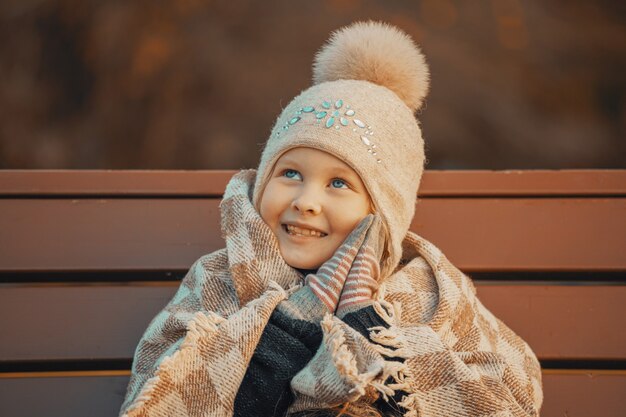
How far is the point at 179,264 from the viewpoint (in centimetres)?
183

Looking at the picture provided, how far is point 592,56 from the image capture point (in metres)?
2.74

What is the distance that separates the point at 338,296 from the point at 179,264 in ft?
1.85

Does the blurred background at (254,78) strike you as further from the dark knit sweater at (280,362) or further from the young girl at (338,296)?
the dark knit sweater at (280,362)

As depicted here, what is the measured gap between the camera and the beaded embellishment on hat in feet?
4.99

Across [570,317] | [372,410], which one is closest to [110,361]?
[372,410]

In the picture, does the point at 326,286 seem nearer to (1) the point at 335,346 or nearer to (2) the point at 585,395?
(1) the point at 335,346

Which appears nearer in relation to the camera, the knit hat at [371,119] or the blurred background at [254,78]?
the knit hat at [371,119]

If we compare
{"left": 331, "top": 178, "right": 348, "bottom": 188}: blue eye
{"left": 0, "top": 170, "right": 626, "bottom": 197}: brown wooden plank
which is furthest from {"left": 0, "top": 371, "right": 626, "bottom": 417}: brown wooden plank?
{"left": 331, "top": 178, "right": 348, "bottom": 188}: blue eye

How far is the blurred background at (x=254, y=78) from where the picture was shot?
2738mm

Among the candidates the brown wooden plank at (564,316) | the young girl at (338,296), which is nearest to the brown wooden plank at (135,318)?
the brown wooden plank at (564,316)

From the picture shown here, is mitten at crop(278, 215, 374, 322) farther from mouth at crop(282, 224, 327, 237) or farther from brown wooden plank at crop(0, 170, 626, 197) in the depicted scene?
brown wooden plank at crop(0, 170, 626, 197)

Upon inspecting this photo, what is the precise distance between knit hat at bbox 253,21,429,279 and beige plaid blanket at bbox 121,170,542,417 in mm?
121

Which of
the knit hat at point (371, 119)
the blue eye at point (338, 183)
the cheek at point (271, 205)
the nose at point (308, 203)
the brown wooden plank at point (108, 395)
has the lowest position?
the brown wooden plank at point (108, 395)

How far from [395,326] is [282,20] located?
1814 millimetres
